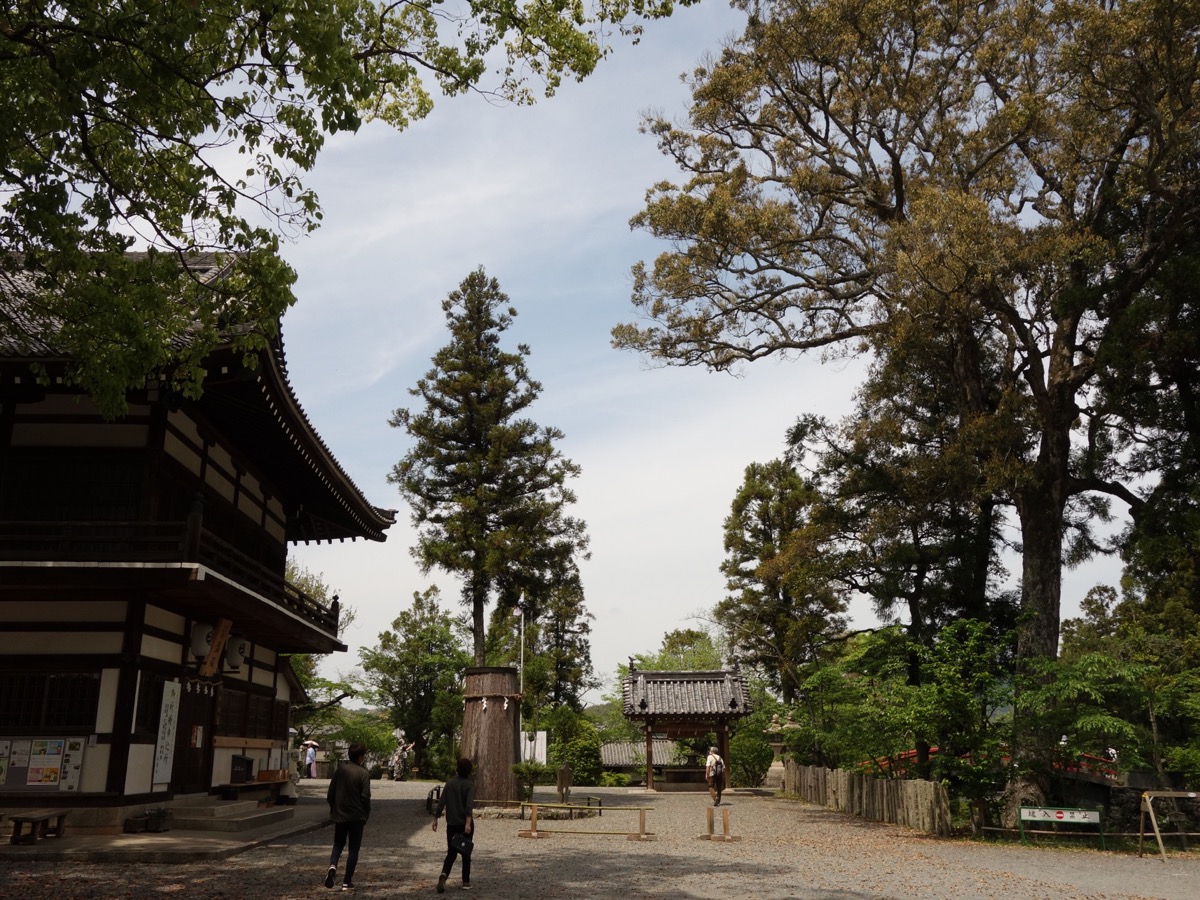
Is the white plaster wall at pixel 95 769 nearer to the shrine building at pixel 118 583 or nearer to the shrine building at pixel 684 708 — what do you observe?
the shrine building at pixel 118 583

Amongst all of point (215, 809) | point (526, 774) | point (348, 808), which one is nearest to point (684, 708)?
point (526, 774)

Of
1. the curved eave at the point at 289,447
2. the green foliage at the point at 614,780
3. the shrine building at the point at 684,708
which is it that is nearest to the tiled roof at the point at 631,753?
the green foliage at the point at 614,780

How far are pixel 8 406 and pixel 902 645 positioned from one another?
55.8 ft

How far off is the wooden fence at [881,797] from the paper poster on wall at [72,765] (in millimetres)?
14212

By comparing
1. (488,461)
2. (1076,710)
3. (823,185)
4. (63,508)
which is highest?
(823,185)

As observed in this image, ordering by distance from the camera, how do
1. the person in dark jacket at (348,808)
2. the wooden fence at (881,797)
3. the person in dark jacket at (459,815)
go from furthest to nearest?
the wooden fence at (881,797) < the person in dark jacket at (459,815) < the person in dark jacket at (348,808)

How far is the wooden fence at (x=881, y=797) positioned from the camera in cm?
1695

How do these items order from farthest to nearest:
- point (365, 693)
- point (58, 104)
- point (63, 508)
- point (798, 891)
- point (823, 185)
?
point (365, 693) < point (823, 185) < point (63, 508) < point (798, 891) < point (58, 104)

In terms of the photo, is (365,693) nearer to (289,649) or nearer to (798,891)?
(289,649)

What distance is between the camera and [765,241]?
22172 mm

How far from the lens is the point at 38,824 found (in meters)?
11.8

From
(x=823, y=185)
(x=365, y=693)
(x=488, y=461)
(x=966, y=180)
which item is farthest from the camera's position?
(x=365, y=693)

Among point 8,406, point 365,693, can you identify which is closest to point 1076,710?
point 8,406

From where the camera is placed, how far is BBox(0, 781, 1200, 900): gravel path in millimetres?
9938
